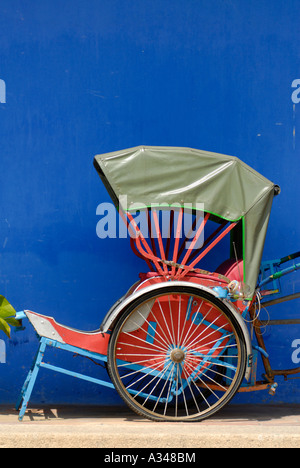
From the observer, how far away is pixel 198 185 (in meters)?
4.49

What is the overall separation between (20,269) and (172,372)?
1.71 m

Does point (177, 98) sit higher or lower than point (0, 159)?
higher

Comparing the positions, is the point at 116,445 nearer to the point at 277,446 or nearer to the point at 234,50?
the point at 277,446

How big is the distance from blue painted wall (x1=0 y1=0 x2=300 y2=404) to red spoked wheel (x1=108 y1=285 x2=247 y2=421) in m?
1.00

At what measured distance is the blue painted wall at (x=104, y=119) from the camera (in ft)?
17.9

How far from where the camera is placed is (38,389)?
5395mm

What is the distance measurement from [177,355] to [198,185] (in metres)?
1.19

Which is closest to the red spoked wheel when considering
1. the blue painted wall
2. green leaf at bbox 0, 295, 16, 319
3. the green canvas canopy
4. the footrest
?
the footrest

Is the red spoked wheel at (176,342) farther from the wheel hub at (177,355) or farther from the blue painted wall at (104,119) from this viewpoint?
the blue painted wall at (104,119)

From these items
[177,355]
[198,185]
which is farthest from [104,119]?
[177,355]

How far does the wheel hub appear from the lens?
14.6ft

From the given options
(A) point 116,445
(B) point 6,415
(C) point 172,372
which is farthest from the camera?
(B) point 6,415

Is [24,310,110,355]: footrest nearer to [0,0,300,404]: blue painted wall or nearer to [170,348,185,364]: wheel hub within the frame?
[170,348,185,364]: wheel hub

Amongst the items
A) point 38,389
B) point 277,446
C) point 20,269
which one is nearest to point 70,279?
point 20,269
